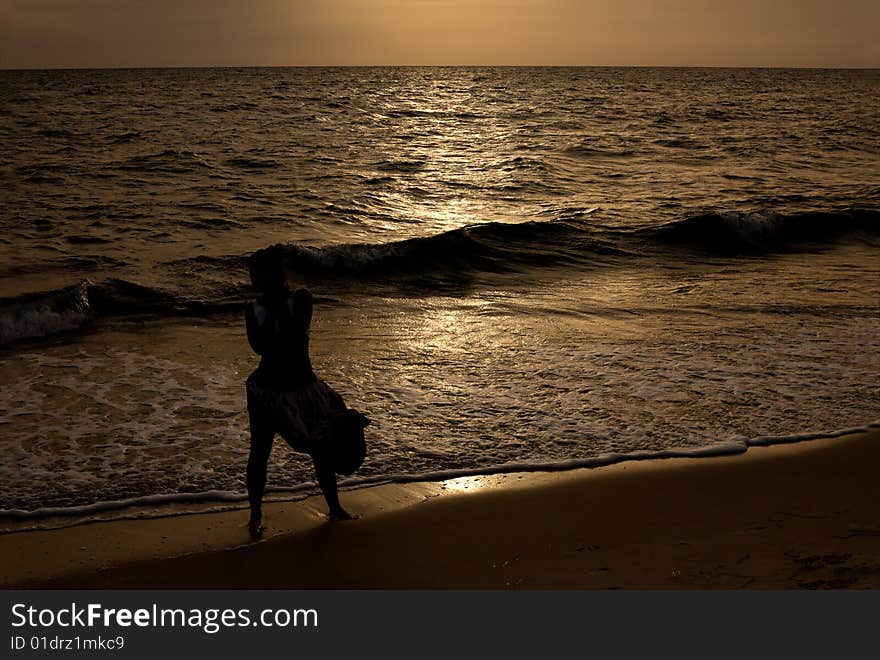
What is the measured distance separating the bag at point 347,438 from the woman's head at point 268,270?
2.69ft

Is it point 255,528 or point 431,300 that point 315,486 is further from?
point 431,300

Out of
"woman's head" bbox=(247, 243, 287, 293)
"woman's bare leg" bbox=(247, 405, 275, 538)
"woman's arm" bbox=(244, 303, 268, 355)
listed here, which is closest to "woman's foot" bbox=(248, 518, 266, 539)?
"woman's bare leg" bbox=(247, 405, 275, 538)

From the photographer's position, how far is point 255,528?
4.98 metres

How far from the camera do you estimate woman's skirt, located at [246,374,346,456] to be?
4680 millimetres

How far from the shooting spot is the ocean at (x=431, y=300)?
6.42m

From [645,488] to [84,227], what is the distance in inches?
547

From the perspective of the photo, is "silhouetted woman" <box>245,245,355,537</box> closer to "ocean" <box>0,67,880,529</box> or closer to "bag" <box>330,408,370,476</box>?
"bag" <box>330,408,370,476</box>

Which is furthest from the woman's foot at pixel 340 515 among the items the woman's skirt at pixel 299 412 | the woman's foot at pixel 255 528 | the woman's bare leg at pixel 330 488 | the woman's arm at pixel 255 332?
the woman's arm at pixel 255 332

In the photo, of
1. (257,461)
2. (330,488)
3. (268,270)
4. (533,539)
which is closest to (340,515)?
(330,488)

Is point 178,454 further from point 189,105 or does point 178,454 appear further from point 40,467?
point 189,105

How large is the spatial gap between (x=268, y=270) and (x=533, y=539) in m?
2.06

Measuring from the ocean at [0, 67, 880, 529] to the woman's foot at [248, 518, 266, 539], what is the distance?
56 cm

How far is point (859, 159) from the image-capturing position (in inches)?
1160

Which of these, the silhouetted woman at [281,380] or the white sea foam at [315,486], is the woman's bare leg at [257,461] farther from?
the white sea foam at [315,486]
